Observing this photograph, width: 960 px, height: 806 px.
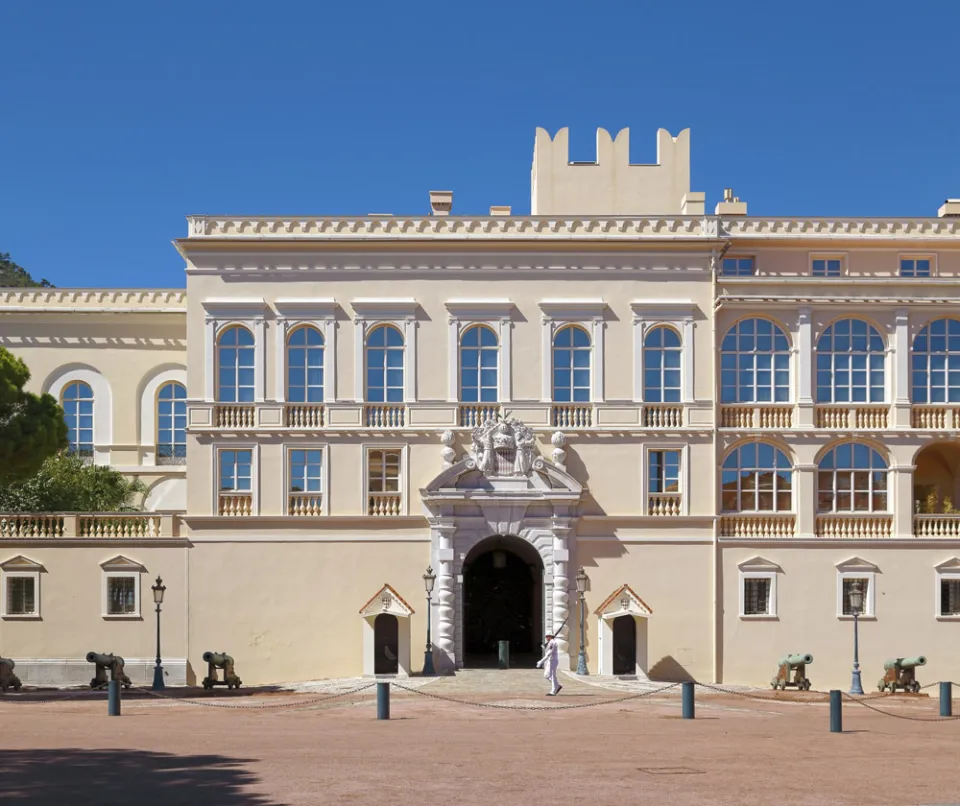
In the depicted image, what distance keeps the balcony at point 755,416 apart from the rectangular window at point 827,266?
4457mm

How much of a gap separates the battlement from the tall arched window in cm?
573

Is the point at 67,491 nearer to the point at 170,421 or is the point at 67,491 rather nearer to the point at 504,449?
the point at 170,421

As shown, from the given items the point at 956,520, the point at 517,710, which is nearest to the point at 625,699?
the point at 517,710

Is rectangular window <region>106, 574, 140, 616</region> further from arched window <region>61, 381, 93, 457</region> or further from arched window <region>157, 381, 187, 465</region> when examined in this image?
arched window <region>61, 381, 93, 457</region>

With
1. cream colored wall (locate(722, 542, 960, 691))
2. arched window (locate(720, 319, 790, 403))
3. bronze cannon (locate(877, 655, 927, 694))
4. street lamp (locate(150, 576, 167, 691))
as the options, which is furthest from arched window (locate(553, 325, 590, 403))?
street lamp (locate(150, 576, 167, 691))

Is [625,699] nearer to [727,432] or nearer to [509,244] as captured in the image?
[727,432]

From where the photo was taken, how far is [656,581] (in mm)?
41438

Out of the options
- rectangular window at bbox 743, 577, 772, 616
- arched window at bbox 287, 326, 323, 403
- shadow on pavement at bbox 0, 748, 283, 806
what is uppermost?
arched window at bbox 287, 326, 323, 403

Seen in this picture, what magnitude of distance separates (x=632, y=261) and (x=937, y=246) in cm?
919

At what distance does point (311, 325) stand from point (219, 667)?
386 inches

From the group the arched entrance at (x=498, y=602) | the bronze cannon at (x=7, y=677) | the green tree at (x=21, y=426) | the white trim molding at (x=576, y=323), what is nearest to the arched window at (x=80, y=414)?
the green tree at (x=21, y=426)

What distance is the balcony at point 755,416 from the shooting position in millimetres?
42031

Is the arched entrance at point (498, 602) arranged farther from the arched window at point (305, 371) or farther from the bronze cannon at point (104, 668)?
the bronze cannon at point (104, 668)

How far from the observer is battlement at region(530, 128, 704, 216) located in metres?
45.4
